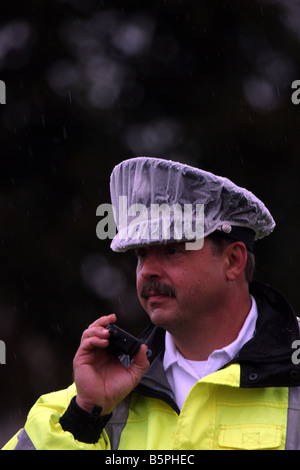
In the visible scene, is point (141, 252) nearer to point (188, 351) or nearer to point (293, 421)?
point (188, 351)

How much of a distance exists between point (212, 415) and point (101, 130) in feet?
14.8

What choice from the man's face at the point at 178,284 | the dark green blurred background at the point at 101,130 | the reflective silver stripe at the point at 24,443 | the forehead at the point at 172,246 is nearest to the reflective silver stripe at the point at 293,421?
the man's face at the point at 178,284

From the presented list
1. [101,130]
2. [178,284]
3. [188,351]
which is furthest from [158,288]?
[101,130]

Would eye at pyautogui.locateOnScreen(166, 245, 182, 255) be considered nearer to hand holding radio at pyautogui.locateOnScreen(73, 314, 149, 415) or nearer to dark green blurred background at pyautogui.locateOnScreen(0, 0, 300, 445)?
hand holding radio at pyautogui.locateOnScreen(73, 314, 149, 415)

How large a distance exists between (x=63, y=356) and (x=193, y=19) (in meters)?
2.88

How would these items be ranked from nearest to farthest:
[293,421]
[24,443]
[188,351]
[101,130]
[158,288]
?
[293,421], [24,443], [158,288], [188,351], [101,130]

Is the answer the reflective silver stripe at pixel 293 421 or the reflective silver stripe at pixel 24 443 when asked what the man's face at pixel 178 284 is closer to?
the reflective silver stripe at pixel 293 421

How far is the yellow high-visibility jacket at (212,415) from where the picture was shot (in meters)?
3.03

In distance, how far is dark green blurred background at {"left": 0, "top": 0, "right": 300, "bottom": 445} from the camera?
7172 millimetres

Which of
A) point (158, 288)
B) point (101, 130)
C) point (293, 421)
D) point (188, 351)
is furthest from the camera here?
point (101, 130)

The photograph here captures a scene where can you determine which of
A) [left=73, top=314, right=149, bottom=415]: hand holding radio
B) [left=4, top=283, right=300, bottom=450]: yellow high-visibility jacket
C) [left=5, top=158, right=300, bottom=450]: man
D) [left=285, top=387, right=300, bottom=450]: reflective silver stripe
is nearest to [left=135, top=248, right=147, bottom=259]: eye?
[left=5, top=158, right=300, bottom=450]: man

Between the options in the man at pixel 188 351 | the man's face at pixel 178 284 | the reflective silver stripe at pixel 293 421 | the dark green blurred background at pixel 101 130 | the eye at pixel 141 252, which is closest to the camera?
the reflective silver stripe at pixel 293 421

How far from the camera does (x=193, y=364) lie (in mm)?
3334

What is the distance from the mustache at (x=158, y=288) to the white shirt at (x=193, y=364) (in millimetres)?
266
